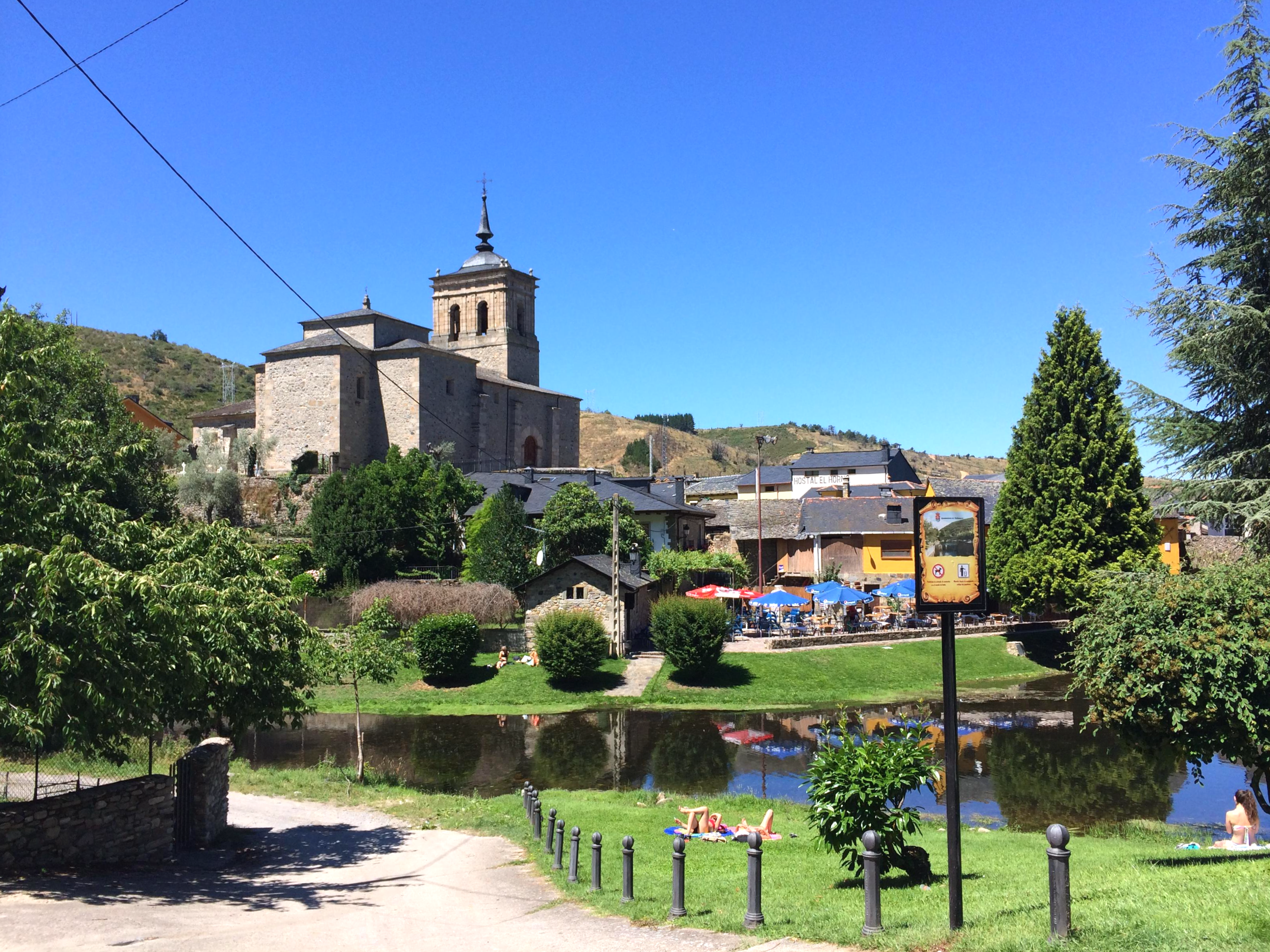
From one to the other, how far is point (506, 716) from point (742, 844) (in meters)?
17.1

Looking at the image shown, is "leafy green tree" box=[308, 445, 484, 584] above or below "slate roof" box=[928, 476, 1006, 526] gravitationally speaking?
below

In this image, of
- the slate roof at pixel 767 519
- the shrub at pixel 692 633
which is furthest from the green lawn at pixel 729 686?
the slate roof at pixel 767 519

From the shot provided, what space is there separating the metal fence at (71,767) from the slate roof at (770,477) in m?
55.7

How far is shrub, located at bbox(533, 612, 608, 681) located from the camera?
31.8 m

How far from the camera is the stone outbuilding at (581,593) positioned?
35156 millimetres

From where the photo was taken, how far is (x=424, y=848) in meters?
13.2

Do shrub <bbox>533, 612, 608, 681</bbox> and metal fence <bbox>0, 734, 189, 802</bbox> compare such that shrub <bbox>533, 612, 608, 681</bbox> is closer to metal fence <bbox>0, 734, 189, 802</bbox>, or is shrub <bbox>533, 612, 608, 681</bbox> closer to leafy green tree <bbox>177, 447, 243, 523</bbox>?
metal fence <bbox>0, 734, 189, 802</bbox>

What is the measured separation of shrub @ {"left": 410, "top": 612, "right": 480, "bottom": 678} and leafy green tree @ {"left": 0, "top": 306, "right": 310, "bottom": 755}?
17219 millimetres

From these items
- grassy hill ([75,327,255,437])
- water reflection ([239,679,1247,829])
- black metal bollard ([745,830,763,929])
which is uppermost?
grassy hill ([75,327,255,437])

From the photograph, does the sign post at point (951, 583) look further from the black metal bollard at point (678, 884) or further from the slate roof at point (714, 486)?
the slate roof at point (714, 486)

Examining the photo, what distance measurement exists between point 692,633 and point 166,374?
238 feet

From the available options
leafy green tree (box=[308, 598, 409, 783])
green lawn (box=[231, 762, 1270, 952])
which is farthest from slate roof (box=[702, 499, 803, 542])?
green lawn (box=[231, 762, 1270, 952])

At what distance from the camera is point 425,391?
5834 centimetres

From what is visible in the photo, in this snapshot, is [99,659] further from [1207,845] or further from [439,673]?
[439,673]
